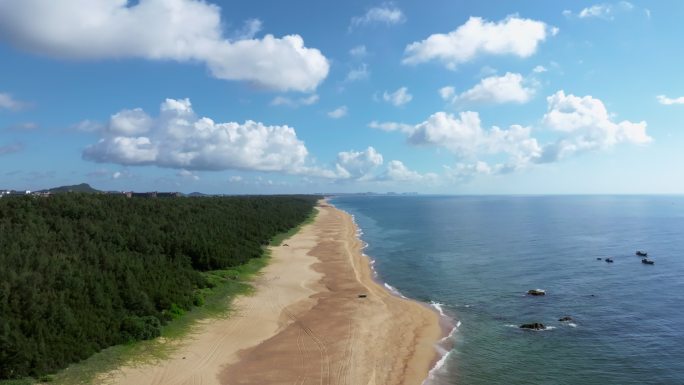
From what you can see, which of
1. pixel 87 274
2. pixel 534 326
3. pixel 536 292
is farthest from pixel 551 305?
pixel 87 274

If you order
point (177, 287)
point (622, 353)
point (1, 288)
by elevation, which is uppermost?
point (1, 288)

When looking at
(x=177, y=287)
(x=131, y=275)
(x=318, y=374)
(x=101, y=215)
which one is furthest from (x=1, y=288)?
(x=101, y=215)

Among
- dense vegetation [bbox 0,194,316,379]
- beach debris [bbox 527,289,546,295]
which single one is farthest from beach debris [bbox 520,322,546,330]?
dense vegetation [bbox 0,194,316,379]

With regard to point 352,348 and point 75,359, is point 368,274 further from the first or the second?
point 75,359

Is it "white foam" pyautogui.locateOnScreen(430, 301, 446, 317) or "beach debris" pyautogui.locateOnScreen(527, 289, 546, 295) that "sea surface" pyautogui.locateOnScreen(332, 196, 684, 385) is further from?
"beach debris" pyautogui.locateOnScreen(527, 289, 546, 295)

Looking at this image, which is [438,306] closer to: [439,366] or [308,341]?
[439,366]
